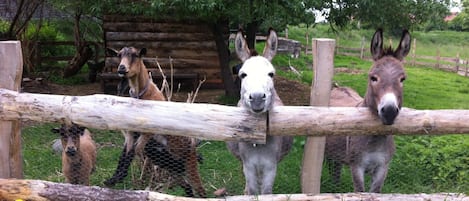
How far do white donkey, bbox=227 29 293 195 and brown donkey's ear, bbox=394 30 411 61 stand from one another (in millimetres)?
950

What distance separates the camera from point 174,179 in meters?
4.79

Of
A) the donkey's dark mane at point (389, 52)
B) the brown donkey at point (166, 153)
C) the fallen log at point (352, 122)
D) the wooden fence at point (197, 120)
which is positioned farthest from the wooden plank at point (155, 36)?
the fallen log at point (352, 122)

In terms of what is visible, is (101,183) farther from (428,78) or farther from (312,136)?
(428,78)

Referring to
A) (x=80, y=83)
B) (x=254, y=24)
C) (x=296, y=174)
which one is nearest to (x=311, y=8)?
(x=254, y=24)

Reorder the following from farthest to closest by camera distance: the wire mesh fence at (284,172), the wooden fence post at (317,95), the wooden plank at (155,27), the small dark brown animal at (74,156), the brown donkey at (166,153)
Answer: the wooden plank at (155,27) < the wire mesh fence at (284,172) < the brown donkey at (166,153) < the small dark brown animal at (74,156) < the wooden fence post at (317,95)

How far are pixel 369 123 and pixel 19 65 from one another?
2721 millimetres

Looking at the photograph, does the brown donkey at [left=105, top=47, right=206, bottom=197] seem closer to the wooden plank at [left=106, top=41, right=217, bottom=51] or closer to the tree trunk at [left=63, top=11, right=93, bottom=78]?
the wooden plank at [left=106, top=41, right=217, bottom=51]

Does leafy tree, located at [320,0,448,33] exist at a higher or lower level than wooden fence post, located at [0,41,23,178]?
higher

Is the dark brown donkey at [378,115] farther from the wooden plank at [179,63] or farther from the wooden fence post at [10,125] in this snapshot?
the wooden plank at [179,63]

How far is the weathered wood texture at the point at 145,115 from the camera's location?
10.8ft

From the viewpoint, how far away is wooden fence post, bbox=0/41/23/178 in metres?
3.53

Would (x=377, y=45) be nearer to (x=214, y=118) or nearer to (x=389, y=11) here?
(x=214, y=118)

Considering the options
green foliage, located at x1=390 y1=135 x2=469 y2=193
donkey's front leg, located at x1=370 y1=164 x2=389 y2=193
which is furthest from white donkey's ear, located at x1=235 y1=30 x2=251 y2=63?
green foliage, located at x1=390 y1=135 x2=469 y2=193

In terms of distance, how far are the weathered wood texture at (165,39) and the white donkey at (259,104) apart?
268 inches
